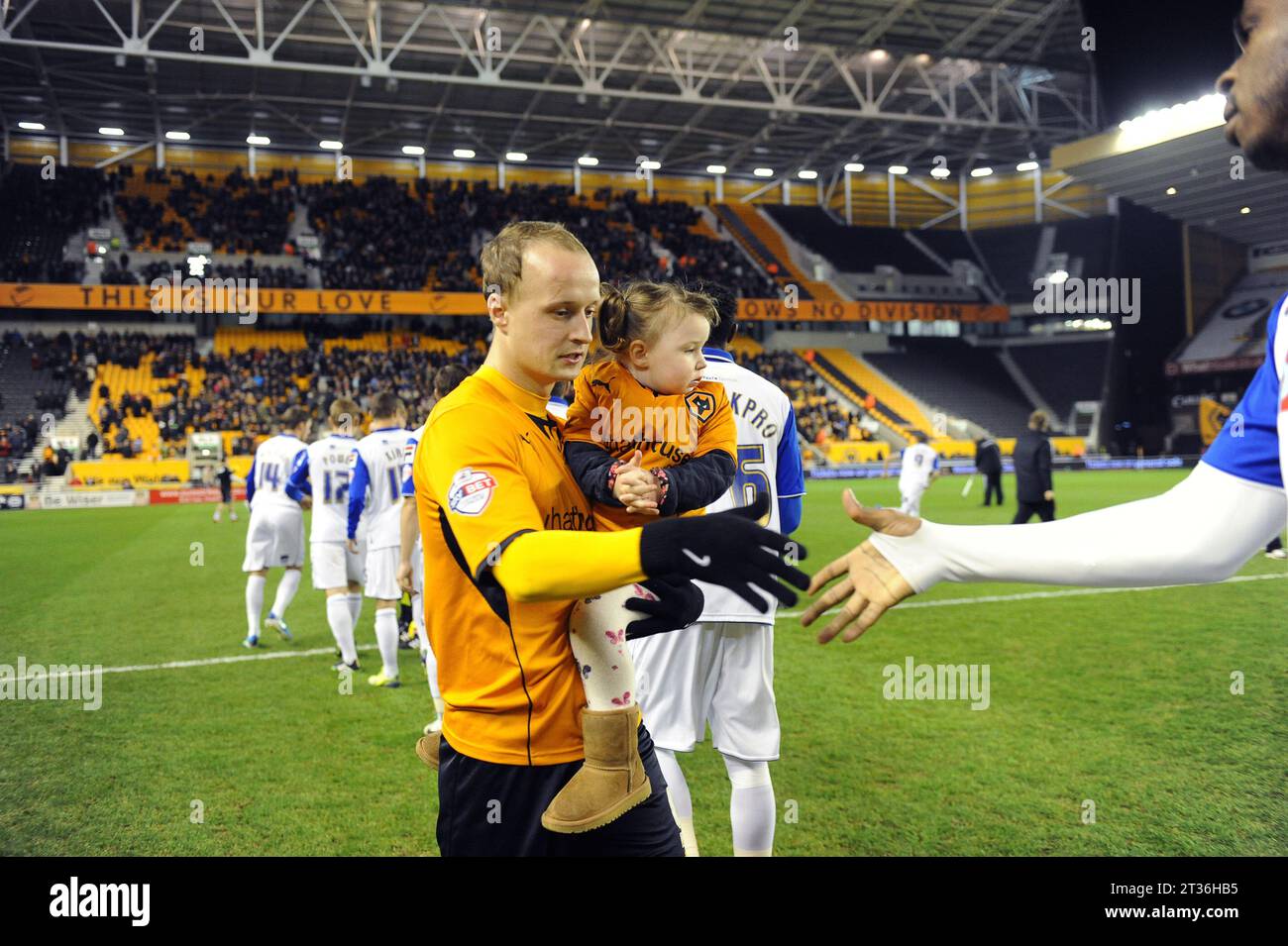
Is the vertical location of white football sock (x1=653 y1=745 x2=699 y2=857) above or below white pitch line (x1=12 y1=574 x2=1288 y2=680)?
above

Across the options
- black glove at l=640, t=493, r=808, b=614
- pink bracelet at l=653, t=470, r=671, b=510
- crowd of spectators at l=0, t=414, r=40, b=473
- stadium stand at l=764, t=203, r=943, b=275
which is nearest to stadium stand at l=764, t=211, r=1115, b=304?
stadium stand at l=764, t=203, r=943, b=275

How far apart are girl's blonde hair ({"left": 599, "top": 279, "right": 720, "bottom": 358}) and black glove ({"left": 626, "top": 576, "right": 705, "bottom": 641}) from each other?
0.96 m

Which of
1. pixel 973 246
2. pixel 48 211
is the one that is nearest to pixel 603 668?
pixel 48 211

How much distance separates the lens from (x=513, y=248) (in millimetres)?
2193

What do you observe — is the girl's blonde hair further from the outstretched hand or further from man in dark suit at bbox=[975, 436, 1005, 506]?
man in dark suit at bbox=[975, 436, 1005, 506]

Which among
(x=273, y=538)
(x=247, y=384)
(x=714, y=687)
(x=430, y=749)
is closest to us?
(x=430, y=749)

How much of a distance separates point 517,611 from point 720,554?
684 mm

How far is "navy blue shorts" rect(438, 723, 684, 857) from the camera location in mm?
2188

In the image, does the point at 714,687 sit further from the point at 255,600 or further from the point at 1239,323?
the point at 1239,323

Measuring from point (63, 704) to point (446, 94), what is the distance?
109 feet

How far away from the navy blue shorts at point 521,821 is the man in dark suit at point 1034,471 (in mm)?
11770

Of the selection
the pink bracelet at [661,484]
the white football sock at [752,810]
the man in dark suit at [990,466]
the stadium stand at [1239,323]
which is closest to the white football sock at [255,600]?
the white football sock at [752,810]

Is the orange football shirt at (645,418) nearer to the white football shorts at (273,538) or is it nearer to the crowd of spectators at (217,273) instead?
the white football shorts at (273,538)
